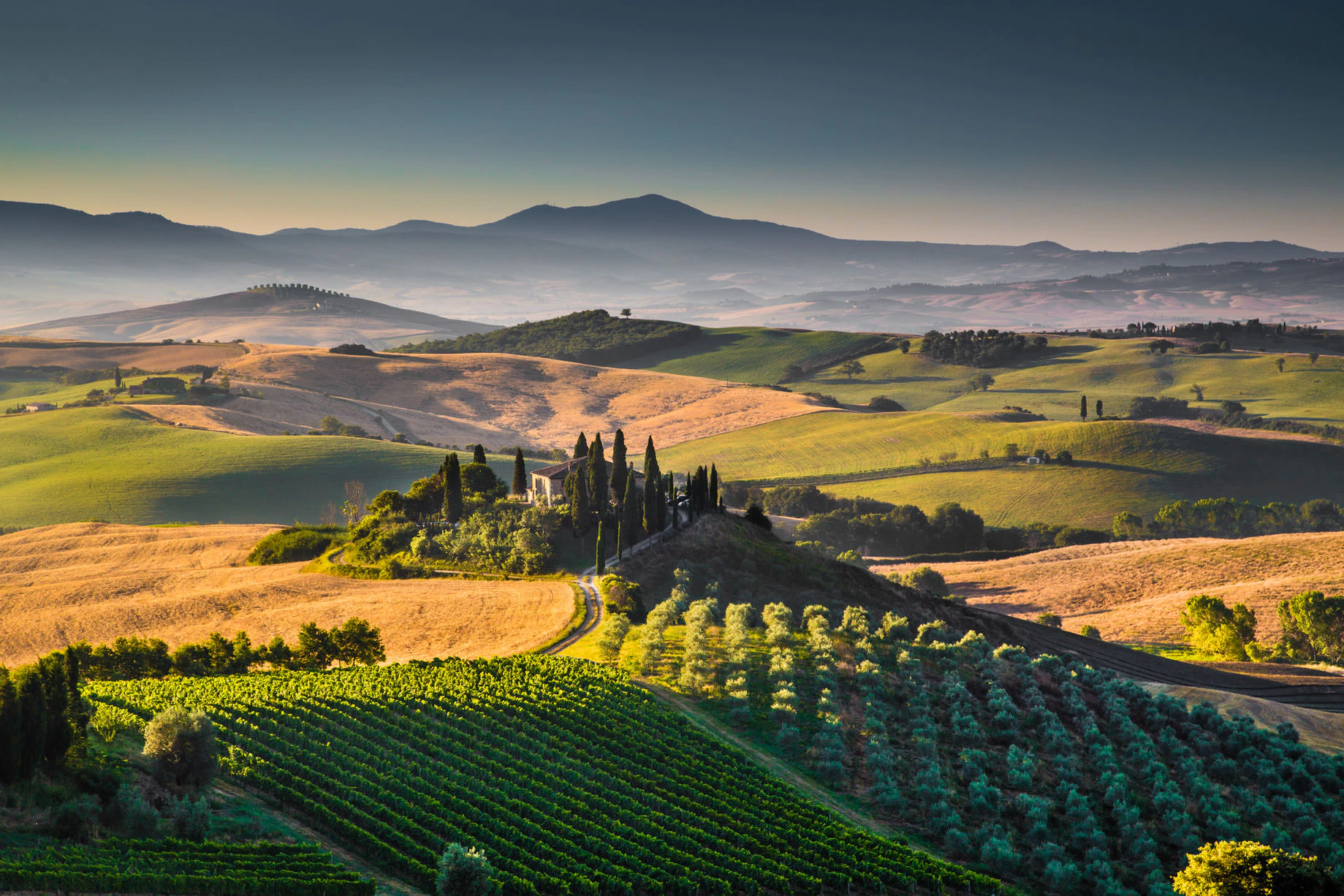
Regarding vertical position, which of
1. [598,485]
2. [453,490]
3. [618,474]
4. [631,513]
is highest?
[618,474]

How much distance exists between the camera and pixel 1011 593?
95.6m

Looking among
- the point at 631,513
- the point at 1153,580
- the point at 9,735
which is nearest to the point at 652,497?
the point at 631,513

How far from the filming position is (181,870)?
813 inches

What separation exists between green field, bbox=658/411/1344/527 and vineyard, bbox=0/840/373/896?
11717cm

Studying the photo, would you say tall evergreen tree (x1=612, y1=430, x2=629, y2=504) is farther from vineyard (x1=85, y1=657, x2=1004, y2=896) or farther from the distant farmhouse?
vineyard (x1=85, y1=657, x2=1004, y2=896)

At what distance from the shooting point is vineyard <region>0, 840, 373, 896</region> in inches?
736

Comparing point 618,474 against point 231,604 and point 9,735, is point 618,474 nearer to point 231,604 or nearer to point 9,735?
point 231,604

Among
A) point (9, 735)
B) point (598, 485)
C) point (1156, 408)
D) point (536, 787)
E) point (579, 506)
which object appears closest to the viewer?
point (9, 735)

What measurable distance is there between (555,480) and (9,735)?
61.3 metres

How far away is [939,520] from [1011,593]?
89.8ft

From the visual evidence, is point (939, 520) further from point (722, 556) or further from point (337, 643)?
point (337, 643)

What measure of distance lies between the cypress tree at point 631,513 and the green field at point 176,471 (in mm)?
51365

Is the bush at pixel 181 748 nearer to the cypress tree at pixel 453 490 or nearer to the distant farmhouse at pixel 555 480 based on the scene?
the cypress tree at pixel 453 490

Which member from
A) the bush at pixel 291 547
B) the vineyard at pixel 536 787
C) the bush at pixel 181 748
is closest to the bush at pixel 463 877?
the vineyard at pixel 536 787
